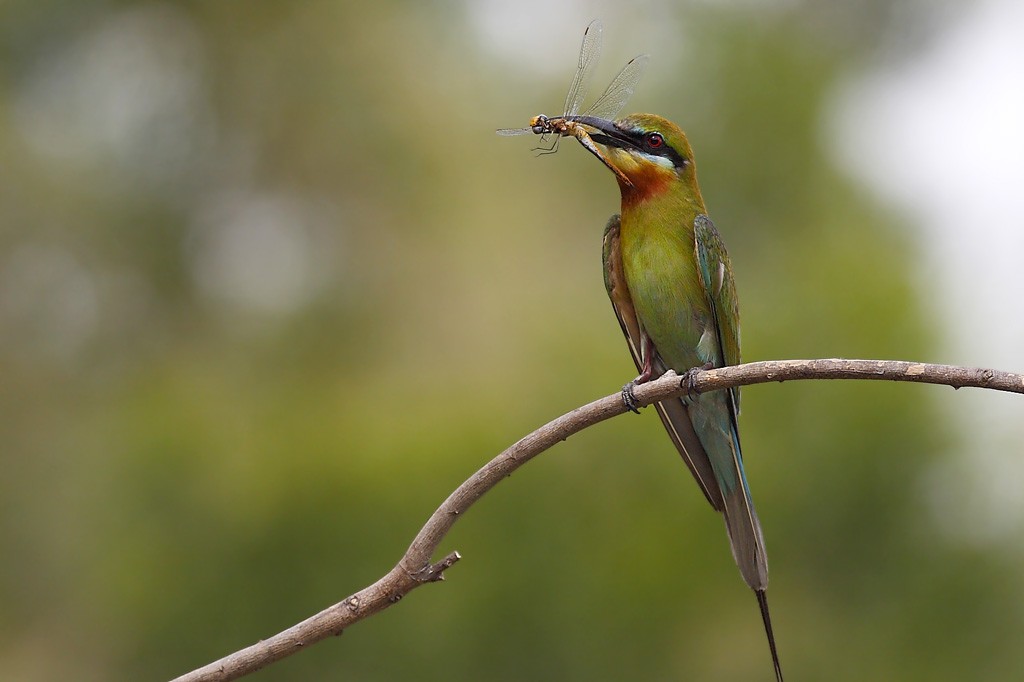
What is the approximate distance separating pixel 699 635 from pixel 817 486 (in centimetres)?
108

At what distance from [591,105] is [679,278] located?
0.48 m

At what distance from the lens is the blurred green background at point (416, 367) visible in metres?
5.02

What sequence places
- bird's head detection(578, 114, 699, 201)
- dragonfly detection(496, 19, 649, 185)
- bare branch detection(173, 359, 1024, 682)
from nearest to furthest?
1. bare branch detection(173, 359, 1024, 682)
2. dragonfly detection(496, 19, 649, 185)
3. bird's head detection(578, 114, 699, 201)

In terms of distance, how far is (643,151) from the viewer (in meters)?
2.19

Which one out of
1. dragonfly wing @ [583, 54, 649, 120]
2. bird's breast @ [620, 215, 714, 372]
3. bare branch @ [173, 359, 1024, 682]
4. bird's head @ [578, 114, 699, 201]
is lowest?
bare branch @ [173, 359, 1024, 682]

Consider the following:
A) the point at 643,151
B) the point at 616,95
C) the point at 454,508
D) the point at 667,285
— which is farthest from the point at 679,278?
the point at 454,508

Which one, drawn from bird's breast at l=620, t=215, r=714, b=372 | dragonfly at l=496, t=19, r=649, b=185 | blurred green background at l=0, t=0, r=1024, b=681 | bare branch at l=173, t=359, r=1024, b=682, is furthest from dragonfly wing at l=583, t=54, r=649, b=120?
blurred green background at l=0, t=0, r=1024, b=681

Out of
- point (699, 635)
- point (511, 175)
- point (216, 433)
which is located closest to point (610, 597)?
point (699, 635)

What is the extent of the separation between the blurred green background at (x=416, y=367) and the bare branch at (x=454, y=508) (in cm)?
343

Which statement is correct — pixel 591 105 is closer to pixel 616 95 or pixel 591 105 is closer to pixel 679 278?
pixel 616 95

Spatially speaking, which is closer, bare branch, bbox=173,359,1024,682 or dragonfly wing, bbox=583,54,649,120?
bare branch, bbox=173,359,1024,682

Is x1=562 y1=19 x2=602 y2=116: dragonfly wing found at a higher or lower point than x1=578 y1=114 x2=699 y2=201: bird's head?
higher

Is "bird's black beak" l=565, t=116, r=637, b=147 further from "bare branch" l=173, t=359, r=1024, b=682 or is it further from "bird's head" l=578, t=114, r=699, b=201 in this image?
"bare branch" l=173, t=359, r=1024, b=682

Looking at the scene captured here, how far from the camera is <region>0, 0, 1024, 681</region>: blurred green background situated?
16.5 feet
